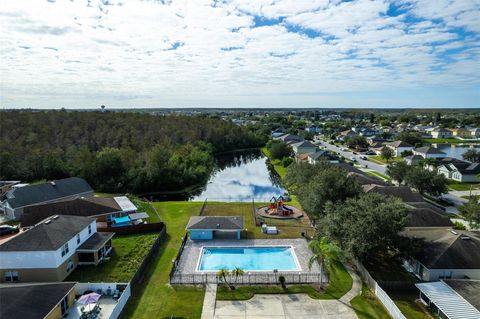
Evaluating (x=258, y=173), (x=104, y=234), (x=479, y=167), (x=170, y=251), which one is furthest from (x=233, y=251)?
(x=479, y=167)

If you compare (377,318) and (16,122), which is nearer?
(377,318)

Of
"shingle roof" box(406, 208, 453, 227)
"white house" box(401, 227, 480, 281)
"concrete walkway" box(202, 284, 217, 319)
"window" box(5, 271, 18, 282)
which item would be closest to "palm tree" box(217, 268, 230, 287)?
"concrete walkway" box(202, 284, 217, 319)

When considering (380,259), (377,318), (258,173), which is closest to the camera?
(377,318)

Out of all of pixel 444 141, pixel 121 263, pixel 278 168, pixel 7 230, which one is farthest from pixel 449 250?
pixel 444 141

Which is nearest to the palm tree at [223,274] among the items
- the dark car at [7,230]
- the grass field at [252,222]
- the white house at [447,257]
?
the grass field at [252,222]

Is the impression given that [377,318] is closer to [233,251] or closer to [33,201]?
[233,251]

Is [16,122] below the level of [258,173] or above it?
above
